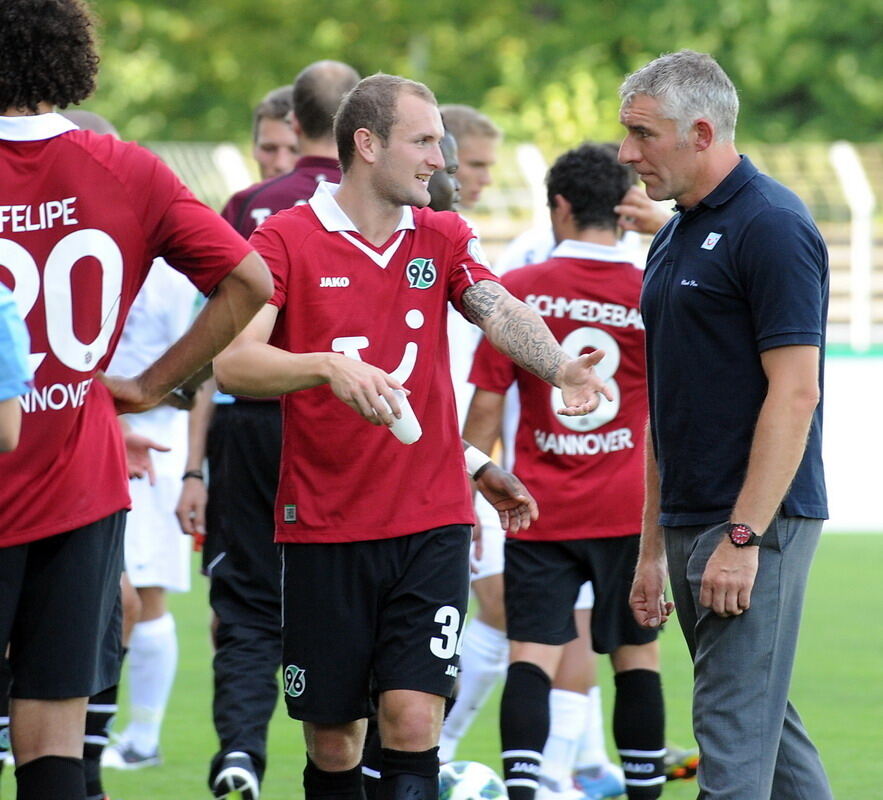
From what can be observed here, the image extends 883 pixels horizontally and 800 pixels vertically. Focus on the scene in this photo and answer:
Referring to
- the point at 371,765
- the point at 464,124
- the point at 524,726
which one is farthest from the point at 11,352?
the point at 464,124

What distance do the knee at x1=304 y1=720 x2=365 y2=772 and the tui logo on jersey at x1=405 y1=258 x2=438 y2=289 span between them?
1199 millimetres

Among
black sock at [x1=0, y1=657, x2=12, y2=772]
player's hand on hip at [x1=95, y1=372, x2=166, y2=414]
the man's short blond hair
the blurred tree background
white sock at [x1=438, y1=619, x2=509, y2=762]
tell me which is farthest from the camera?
the blurred tree background

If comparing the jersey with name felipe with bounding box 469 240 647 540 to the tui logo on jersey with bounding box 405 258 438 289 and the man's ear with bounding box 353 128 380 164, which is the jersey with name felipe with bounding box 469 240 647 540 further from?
the man's ear with bounding box 353 128 380 164

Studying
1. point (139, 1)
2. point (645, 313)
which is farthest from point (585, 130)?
point (645, 313)

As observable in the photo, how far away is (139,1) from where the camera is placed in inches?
1356

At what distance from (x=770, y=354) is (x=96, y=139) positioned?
160 centimetres

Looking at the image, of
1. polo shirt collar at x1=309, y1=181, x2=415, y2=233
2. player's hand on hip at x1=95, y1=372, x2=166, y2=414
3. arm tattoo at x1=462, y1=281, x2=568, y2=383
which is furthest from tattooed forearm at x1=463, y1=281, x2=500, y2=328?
player's hand on hip at x1=95, y1=372, x2=166, y2=414

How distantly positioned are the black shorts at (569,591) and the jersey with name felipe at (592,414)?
6 centimetres

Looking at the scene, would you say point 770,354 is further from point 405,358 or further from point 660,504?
point 405,358

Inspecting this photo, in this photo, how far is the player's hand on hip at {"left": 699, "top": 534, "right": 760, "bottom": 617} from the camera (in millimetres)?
3916

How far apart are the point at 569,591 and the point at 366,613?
4.10 ft

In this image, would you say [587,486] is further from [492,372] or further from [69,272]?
[69,272]

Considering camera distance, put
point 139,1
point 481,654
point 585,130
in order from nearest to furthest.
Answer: point 481,654 < point 585,130 < point 139,1

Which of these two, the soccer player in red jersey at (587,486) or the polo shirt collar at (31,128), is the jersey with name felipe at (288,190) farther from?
the polo shirt collar at (31,128)
